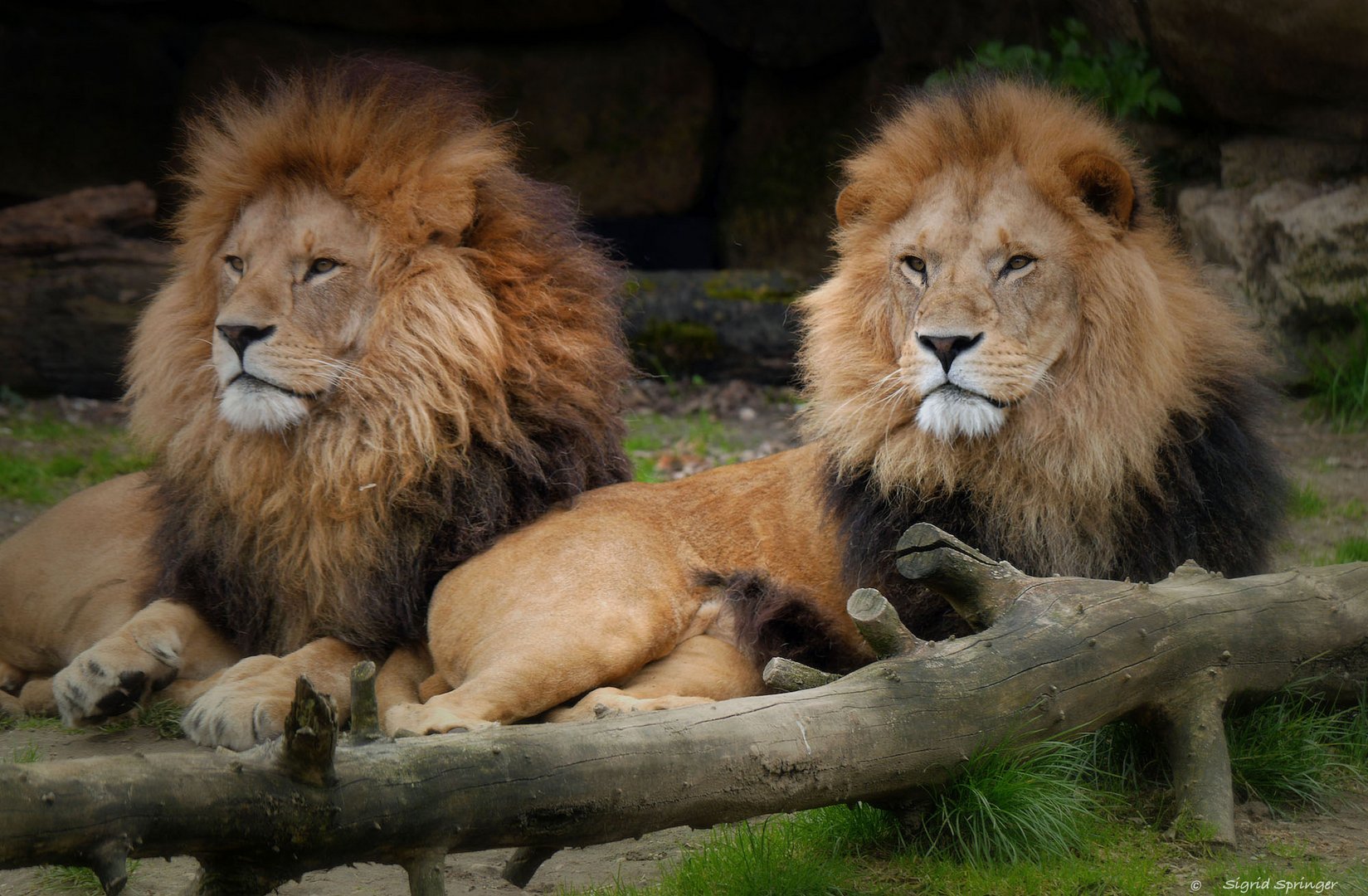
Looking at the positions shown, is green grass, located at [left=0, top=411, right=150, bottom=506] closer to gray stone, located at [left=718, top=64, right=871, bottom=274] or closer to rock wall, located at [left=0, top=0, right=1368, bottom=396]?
rock wall, located at [left=0, top=0, right=1368, bottom=396]

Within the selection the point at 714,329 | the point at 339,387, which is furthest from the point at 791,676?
the point at 714,329

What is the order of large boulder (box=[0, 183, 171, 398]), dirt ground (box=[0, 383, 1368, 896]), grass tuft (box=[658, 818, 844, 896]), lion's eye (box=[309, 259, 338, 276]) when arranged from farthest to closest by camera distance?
large boulder (box=[0, 183, 171, 398]) < lion's eye (box=[309, 259, 338, 276]) < dirt ground (box=[0, 383, 1368, 896]) < grass tuft (box=[658, 818, 844, 896])

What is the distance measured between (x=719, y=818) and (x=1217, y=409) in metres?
1.80

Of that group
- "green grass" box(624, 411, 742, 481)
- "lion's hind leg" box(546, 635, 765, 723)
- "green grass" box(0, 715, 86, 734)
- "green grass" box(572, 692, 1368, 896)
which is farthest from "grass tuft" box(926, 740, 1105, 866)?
"green grass" box(624, 411, 742, 481)

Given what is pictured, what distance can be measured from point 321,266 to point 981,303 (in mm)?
1814

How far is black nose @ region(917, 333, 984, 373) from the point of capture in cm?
335

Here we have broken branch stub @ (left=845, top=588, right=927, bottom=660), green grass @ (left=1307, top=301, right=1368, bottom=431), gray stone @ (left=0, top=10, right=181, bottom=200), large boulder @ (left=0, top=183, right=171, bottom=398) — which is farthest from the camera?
gray stone @ (left=0, top=10, right=181, bottom=200)

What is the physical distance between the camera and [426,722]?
3146 millimetres

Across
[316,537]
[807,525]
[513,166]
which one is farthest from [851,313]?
[316,537]

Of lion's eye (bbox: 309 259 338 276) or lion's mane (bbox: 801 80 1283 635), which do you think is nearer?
lion's mane (bbox: 801 80 1283 635)

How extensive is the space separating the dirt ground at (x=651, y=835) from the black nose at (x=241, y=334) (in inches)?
42.4

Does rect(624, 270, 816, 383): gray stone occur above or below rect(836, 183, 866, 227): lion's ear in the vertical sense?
below

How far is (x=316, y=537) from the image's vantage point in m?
3.87

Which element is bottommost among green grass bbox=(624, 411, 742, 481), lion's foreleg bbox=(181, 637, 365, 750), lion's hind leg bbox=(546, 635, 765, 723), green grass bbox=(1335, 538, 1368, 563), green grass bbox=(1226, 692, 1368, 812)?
green grass bbox=(624, 411, 742, 481)
